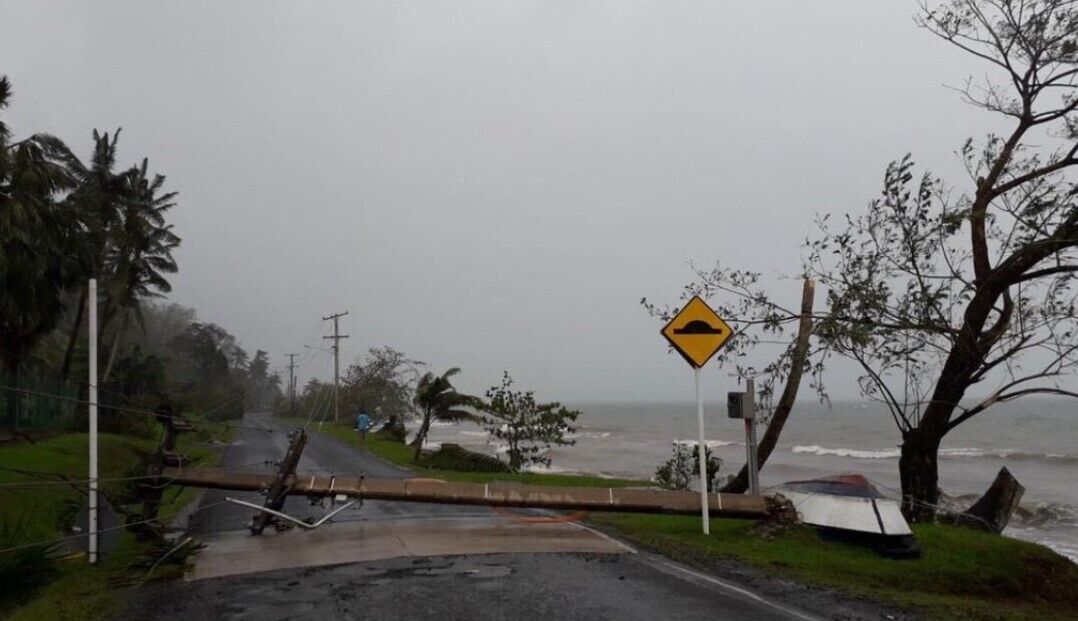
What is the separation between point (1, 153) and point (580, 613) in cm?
2155

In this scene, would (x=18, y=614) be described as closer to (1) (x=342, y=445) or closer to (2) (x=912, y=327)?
(2) (x=912, y=327)

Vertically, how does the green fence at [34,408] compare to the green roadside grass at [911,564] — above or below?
above

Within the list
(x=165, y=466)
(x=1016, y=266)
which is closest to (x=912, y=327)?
(x=1016, y=266)

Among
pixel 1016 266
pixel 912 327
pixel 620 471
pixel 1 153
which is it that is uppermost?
pixel 1 153

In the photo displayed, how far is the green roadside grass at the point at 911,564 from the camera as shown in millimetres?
8492

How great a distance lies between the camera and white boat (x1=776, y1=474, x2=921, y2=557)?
10.1 meters


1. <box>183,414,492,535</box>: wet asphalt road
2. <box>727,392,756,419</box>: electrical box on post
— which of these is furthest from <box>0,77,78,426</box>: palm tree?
<box>727,392,756,419</box>: electrical box on post

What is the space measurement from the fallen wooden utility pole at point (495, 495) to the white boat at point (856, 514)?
700mm

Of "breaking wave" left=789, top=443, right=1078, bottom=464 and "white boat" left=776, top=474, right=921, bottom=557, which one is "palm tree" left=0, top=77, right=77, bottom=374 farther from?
"breaking wave" left=789, top=443, right=1078, bottom=464

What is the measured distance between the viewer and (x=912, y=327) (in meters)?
13.3

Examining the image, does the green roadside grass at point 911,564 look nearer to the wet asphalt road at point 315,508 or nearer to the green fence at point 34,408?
the wet asphalt road at point 315,508

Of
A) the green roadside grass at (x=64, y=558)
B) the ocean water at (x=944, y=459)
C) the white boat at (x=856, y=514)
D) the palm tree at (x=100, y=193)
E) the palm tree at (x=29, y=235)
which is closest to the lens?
the green roadside grass at (x=64, y=558)

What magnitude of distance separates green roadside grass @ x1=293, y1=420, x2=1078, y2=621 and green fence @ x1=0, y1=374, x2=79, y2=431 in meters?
17.2

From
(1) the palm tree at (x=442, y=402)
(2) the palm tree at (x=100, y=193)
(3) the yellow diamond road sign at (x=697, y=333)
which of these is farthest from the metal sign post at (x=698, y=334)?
(2) the palm tree at (x=100, y=193)
